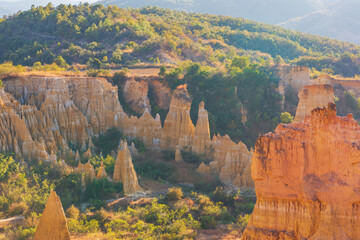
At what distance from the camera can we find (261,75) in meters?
41.9

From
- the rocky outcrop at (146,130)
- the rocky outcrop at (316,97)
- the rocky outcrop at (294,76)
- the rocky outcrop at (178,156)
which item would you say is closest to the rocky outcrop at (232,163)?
the rocky outcrop at (178,156)

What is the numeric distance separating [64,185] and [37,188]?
1.46 meters

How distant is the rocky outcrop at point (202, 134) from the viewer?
27.7 meters

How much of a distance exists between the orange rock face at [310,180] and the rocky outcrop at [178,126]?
1776cm

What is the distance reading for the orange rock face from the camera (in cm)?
1013

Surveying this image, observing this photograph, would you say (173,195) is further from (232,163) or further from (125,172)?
(232,163)

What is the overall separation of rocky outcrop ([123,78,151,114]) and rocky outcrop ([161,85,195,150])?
608 centimetres

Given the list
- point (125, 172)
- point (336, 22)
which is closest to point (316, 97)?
point (125, 172)

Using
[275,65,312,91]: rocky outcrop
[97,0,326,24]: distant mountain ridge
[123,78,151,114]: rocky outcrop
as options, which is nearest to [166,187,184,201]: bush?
[123,78,151,114]: rocky outcrop

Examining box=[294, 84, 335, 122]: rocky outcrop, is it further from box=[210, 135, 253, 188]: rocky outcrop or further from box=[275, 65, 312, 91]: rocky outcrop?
box=[275, 65, 312, 91]: rocky outcrop

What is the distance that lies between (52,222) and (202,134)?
16.6m

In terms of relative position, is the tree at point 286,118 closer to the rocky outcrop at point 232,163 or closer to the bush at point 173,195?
the rocky outcrop at point 232,163

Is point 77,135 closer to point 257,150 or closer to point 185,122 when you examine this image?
point 185,122

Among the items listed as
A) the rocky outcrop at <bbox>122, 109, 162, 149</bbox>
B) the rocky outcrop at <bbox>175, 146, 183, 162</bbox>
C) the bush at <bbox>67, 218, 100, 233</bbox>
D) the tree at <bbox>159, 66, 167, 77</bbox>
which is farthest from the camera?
the tree at <bbox>159, 66, 167, 77</bbox>
